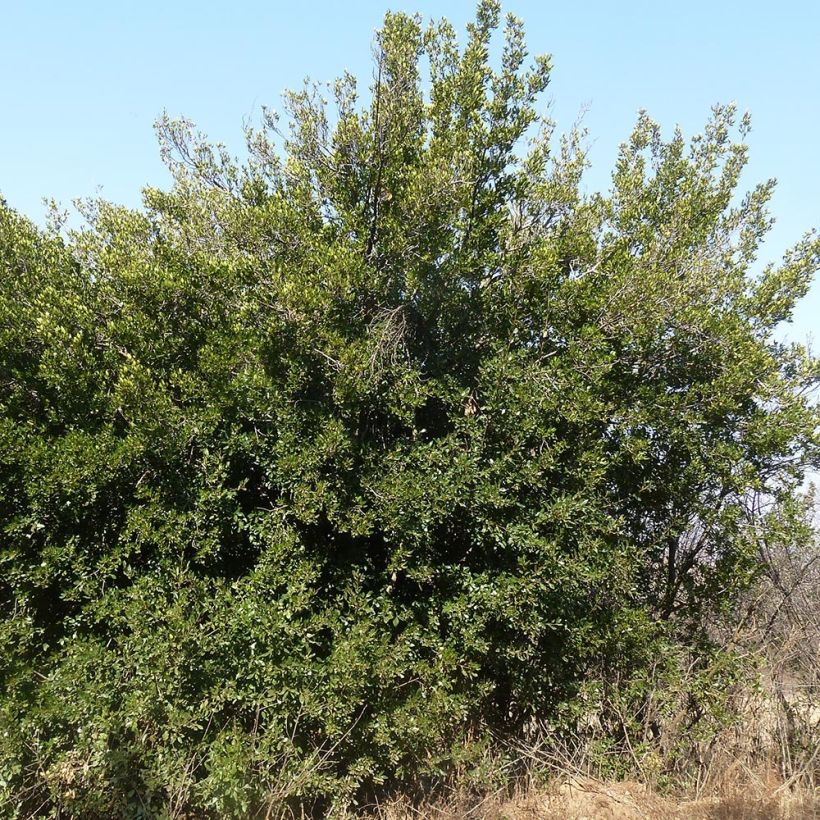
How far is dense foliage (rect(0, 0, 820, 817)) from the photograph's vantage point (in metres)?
5.74

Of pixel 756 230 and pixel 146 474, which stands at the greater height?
pixel 756 230

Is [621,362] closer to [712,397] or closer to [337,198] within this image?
[712,397]

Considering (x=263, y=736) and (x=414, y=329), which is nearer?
(x=263, y=736)

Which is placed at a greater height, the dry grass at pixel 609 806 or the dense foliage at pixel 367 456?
the dense foliage at pixel 367 456

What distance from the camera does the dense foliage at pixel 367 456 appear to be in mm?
5742

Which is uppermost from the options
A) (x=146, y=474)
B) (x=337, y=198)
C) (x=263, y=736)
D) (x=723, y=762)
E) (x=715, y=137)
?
(x=715, y=137)

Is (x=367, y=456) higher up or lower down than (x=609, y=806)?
higher up

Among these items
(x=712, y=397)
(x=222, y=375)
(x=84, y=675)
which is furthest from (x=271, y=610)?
(x=712, y=397)

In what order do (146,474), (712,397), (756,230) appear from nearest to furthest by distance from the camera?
(146,474)
(712,397)
(756,230)

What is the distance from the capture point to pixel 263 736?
18.9 feet

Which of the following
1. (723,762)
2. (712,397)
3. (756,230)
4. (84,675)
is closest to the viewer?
(84,675)

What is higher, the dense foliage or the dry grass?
the dense foliage

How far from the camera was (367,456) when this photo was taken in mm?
6414

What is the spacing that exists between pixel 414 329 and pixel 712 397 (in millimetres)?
2914
